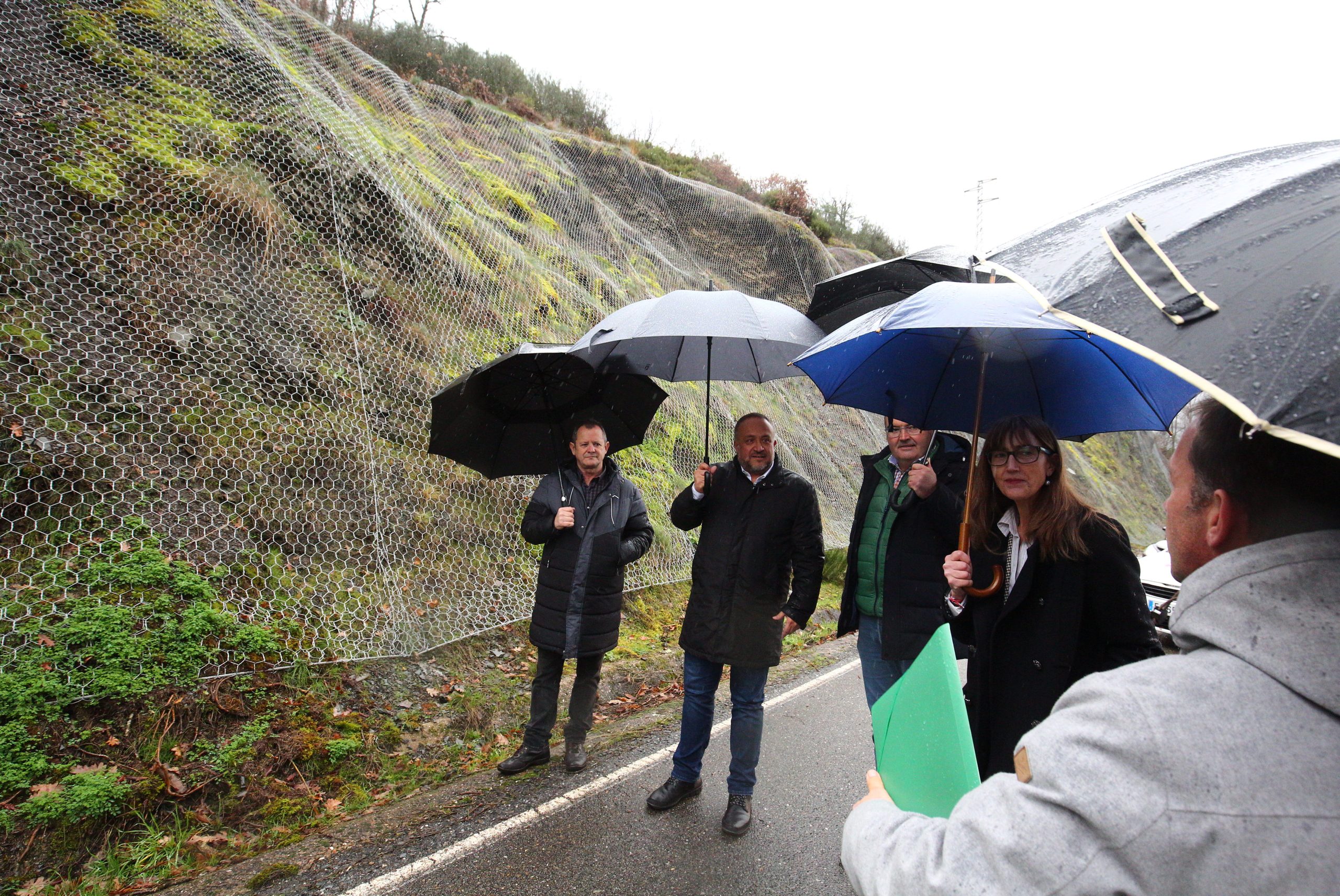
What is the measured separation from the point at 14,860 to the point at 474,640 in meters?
2.68

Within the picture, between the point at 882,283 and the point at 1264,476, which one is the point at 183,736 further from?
the point at 1264,476

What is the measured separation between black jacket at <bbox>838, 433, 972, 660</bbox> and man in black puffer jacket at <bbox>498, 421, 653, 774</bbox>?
62.3 inches

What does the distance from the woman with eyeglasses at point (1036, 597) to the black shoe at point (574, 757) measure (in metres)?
2.46

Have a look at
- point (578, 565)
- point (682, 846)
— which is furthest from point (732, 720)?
point (578, 565)

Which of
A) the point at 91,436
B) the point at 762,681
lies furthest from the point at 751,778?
the point at 91,436

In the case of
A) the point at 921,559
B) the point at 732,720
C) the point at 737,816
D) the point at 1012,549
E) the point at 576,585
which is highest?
the point at 1012,549

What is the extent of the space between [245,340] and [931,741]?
5986 mm

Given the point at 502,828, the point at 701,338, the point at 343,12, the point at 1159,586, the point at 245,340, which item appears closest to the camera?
the point at 502,828

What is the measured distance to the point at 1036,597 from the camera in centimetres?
217

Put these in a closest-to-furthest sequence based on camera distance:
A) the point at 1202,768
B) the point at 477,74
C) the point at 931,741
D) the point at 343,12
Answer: the point at 1202,768 → the point at 931,741 → the point at 343,12 → the point at 477,74

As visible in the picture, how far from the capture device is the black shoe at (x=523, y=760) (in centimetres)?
391

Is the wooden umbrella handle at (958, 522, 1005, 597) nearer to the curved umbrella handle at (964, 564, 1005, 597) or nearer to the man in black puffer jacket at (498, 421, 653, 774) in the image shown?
the curved umbrella handle at (964, 564, 1005, 597)

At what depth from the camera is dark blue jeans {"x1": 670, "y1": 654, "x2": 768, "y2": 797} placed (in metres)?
3.47

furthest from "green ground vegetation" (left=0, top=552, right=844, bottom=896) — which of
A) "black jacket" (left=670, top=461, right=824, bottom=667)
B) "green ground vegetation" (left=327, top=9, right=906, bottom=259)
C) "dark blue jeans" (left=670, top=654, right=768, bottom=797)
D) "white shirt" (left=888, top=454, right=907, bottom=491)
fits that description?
"green ground vegetation" (left=327, top=9, right=906, bottom=259)
